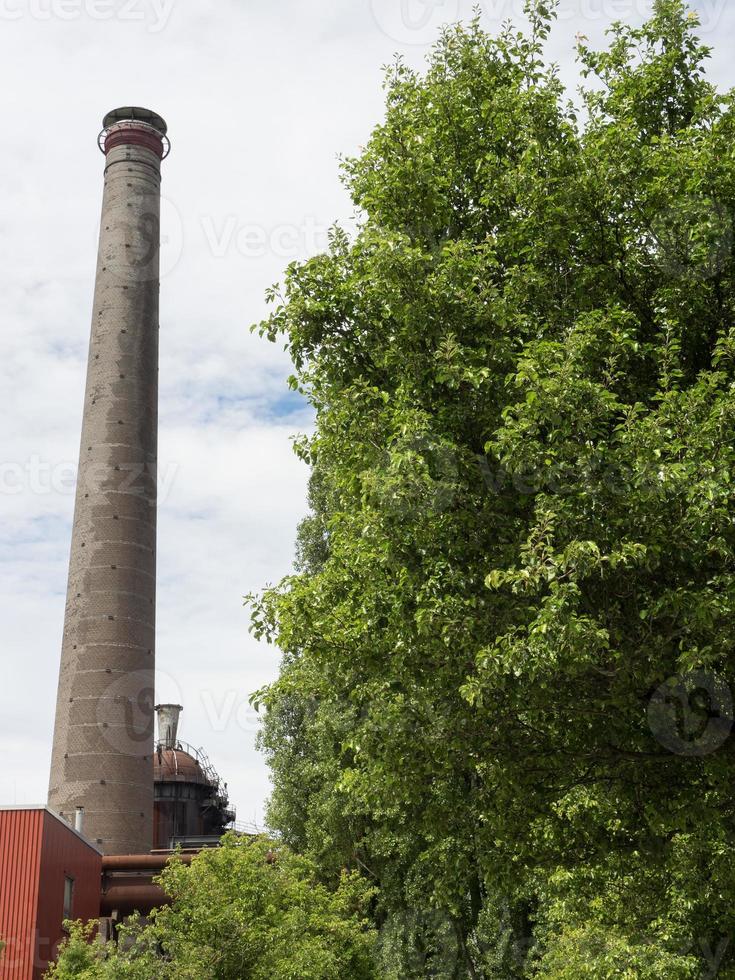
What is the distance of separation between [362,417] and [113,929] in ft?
79.2

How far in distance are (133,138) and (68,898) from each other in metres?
33.6

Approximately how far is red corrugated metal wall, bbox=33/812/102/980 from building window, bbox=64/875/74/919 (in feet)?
0.51

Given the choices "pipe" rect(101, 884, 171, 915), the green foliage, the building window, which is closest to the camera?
the green foliage

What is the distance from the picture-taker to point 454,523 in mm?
10641

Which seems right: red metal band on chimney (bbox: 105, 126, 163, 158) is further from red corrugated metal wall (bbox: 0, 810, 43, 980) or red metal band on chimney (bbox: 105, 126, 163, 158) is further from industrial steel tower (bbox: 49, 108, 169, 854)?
red corrugated metal wall (bbox: 0, 810, 43, 980)

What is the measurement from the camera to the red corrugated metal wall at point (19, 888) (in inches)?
952

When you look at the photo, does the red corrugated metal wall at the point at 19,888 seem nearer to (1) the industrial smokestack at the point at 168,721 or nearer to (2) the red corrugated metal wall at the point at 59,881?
(2) the red corrugated metal wall at the point at 59,881

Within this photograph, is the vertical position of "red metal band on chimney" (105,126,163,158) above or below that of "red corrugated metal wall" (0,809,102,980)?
above

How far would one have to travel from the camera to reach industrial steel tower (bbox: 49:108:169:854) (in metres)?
→ 38.4

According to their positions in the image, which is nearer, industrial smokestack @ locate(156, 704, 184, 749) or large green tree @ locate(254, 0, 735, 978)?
large green tree @ locate(254, 0, 735, 978)

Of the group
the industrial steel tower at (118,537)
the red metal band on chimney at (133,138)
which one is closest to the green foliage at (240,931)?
the industrial steel tower at (118,537)

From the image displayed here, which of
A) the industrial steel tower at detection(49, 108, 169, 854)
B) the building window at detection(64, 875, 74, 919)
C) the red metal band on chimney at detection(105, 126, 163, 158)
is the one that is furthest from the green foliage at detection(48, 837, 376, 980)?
the red metal band on chimney at detection(105, 126, 163, 158)

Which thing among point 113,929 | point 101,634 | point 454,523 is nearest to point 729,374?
point 454,523

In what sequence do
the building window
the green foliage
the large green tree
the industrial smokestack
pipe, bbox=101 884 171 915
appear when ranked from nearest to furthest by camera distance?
the large green tree, the green foliage, the building window, pipe, bbox=101 884 171 915, the industrial smokestack
